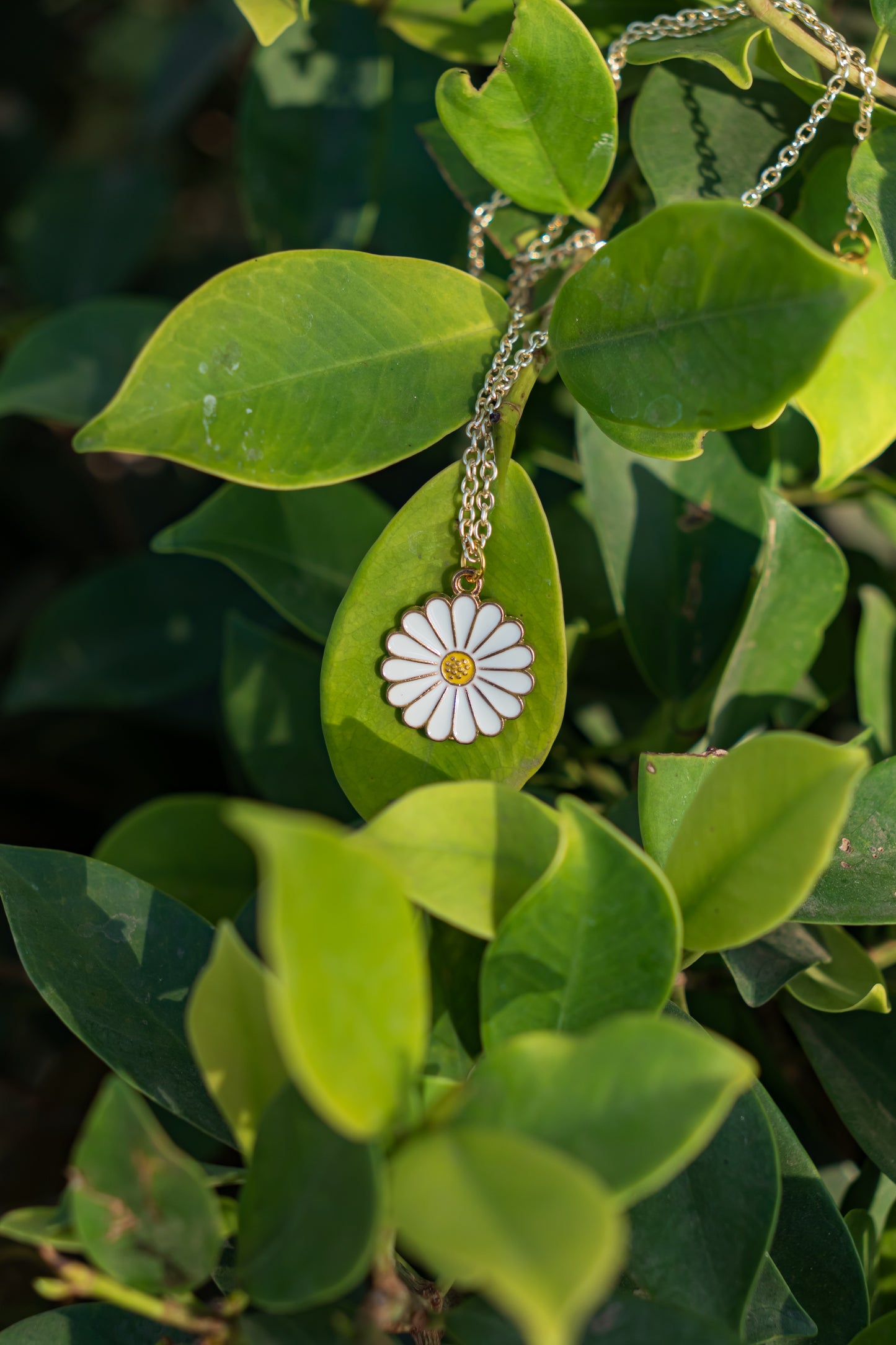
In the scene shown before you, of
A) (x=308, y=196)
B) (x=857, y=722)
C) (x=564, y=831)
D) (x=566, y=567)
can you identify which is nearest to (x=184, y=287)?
(x=308, y=196)

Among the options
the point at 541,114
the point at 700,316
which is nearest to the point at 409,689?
the point at 700,316

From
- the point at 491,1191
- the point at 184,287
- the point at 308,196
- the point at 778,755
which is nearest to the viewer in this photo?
the point at 491,1191

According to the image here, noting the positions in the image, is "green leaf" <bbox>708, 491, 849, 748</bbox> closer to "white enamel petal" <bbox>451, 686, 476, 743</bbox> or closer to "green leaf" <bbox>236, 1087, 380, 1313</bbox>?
"white enamel petal" <bbox>451, 686, 476, 743</bbox>

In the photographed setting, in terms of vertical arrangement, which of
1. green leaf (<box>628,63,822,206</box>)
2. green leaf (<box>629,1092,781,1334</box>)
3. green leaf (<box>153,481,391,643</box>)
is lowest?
green leaf (<box>629,1092,781,1334</box>)

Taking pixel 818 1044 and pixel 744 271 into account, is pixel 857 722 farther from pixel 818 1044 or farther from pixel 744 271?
pixel 744 271

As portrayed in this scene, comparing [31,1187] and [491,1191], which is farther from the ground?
[491,1191]

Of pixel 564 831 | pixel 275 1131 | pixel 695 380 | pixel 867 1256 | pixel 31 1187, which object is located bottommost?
pixel 31 1187

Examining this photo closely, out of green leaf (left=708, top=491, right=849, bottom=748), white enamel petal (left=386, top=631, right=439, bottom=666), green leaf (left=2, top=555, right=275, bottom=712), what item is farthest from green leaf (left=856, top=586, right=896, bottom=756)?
green leaf (left=2, top=555, right=275, bottom=712)

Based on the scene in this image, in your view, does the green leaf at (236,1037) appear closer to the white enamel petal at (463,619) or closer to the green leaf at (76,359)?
the white enamel petal at (463,619)
